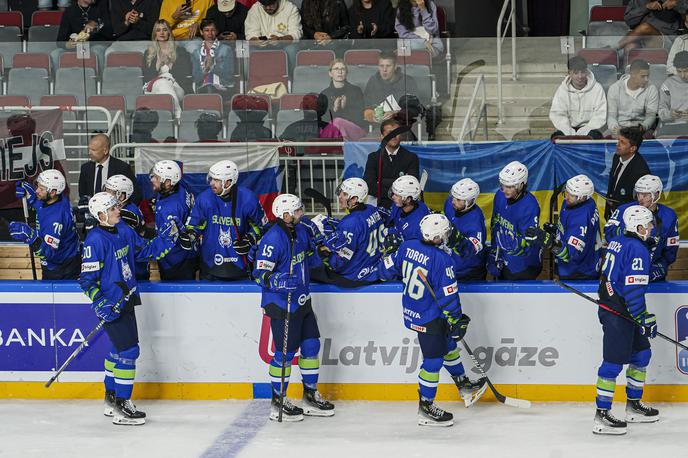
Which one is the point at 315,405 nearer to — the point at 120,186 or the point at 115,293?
the point at 115,293

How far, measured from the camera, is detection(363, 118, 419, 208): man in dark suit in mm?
9430

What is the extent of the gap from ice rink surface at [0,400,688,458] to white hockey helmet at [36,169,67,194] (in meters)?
1.60

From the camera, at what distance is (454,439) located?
26.3 ft

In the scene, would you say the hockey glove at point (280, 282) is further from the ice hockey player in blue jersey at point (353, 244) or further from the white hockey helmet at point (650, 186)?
the white hockey helmet at point (650, 186)

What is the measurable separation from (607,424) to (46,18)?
769cm

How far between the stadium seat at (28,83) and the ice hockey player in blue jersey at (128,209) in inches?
39.7

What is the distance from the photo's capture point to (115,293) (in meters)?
8.34

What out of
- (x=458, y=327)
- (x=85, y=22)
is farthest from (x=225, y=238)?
(x=85, y=22)

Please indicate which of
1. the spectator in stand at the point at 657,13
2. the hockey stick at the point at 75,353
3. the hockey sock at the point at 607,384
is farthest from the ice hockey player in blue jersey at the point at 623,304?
the spectator in stand at the point at 657,13

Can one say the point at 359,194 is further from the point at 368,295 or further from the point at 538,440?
the point at 538,440

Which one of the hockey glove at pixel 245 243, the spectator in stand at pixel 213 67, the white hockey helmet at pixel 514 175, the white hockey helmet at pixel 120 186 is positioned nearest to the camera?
the white hockey helmet at pixel 514 175

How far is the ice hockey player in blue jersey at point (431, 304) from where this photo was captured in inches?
320

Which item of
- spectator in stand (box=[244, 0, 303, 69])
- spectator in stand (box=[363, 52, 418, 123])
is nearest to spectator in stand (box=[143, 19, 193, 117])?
spectator in stand (box=[363, 52, 418, 123])

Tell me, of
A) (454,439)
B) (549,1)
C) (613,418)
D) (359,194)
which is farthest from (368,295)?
(549,1)
